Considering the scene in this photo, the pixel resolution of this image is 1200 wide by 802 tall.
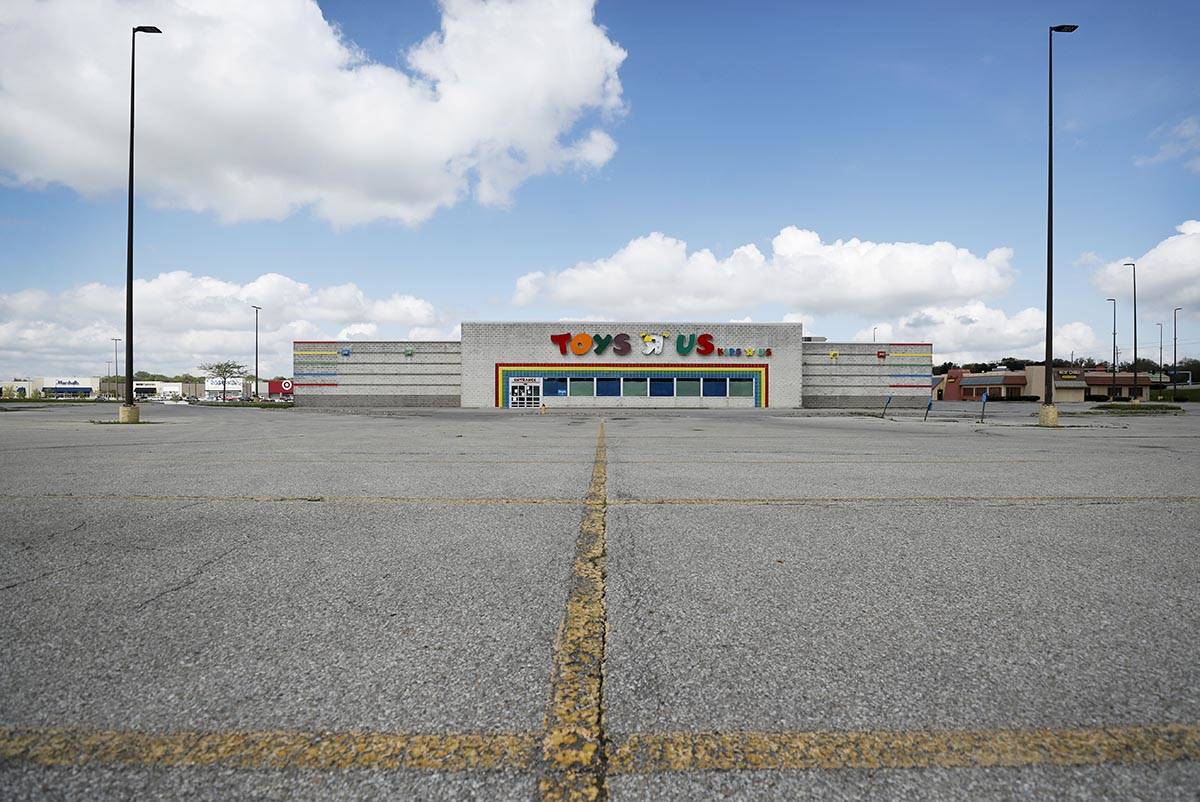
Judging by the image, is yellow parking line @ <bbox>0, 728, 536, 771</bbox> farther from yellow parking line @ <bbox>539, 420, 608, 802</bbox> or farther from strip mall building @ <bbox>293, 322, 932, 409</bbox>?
strip mall building @ <bbox>293, 322, 932, 409</bbox>

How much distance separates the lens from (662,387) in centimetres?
5047

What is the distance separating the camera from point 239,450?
1056cm

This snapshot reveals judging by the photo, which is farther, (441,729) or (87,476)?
(87,476)

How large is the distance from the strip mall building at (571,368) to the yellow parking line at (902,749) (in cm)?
4787

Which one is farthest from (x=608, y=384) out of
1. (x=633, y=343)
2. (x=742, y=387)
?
(x=742, y=387)

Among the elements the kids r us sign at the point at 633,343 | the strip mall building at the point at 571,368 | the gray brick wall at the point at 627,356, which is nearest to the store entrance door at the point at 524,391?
the strip mall building at the point at 571,368

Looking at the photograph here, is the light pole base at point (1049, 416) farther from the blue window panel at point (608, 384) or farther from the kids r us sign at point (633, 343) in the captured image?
the blue window panel at point (608, 384)

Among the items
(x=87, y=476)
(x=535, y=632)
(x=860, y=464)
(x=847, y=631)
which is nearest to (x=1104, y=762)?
(x=847, y=631)

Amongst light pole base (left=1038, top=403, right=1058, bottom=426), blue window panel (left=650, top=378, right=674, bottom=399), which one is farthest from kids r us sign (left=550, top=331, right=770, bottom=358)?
light pole base (left=1038, top=403, right=1058, bottom=426)

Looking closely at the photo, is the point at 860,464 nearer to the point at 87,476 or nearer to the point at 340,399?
the point at 87,476

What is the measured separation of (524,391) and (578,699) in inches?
1936

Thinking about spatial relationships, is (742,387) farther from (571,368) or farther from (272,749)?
(272,749)

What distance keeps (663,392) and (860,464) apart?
137 feet

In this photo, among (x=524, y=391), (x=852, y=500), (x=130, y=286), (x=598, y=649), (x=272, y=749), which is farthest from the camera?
(x=524, y=391)
